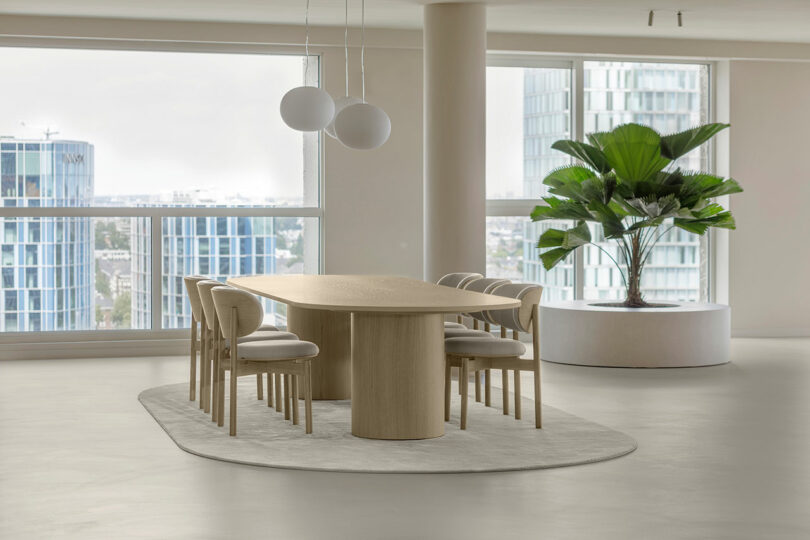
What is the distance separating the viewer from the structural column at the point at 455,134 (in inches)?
315

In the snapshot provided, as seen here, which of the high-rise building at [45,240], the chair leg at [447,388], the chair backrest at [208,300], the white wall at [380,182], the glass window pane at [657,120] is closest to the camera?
the chair leg at [447,388]

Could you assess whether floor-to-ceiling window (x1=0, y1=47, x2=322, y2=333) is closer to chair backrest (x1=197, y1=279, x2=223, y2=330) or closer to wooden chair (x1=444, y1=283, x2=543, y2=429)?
chair backrest (x1=197, y1=279, x2=223, y2=330)

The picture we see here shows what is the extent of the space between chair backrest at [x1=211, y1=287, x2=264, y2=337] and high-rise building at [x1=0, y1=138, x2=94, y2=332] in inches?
158

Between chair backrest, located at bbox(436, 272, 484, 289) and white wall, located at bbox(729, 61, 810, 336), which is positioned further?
white wall, located at bbox(729, 61, 810, 336)

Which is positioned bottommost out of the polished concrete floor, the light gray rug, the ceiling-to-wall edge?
the polished concrete floor

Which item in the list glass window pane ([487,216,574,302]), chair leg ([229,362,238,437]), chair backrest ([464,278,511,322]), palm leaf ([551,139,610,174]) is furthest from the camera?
glass window pane ([487,216,574,302])

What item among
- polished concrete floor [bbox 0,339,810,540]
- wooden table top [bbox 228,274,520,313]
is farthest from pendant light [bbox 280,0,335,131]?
polished concrete floor [bbox 0,339,810,540]

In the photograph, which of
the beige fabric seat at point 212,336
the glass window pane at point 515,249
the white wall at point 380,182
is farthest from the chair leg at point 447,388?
the glass window pane at point 515,249

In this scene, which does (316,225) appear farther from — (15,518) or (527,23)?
(15,518)

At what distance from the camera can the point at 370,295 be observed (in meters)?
5.61

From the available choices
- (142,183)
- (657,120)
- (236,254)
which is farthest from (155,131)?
(657,120)

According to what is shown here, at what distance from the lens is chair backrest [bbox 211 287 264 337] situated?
17.7 ft

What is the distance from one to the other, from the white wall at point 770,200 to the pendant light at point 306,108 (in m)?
5.53

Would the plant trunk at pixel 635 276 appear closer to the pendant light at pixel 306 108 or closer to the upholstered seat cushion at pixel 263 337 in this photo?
the pendant light at pixel 306 108
